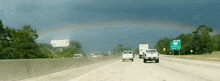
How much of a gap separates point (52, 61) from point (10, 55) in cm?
6850

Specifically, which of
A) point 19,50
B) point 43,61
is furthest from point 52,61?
point 19,50

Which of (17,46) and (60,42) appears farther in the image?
(60,42)

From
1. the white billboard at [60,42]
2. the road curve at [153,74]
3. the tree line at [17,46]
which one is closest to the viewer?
the road curve at [153,74]

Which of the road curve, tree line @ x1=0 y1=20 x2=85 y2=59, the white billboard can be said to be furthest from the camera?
the white billboard

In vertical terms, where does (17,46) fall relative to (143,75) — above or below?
above

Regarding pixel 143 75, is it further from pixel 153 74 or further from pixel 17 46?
pixel 17 46

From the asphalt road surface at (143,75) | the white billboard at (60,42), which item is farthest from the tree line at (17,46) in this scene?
the asphalt road surface at (143,75)

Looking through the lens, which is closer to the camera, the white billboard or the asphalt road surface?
the asphalt road surface

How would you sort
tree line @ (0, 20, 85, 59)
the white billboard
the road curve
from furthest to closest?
the white billboard, tree line @ (0, 20, 85, 59), the road curve

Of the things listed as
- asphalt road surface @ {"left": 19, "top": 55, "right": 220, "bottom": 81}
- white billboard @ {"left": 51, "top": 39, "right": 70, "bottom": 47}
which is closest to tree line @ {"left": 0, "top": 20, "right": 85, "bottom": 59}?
white billboard @ {"left": 51, "top": 39, "right": 70, "bottom": 47}

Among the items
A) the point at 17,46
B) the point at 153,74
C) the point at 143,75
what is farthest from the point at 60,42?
the point at 143,75

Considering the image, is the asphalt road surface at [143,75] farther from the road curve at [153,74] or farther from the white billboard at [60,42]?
the white billboard at [60,42]

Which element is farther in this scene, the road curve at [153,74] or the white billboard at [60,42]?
the white billboard at [60,42]

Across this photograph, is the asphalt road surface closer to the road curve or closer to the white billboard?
the road curve
